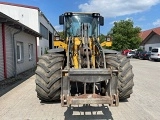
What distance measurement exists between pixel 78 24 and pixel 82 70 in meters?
2.81

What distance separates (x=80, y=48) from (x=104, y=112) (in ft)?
6.47

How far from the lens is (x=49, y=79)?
21.4 ft

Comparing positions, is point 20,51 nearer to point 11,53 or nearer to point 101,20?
point 11,53

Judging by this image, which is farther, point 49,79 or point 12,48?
point 12,48

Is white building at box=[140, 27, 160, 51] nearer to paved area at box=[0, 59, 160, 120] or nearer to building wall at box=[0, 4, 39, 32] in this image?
building wall at box=[0, 4, 39, 32]

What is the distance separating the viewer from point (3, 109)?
266 inches

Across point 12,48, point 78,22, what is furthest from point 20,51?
point 78,22

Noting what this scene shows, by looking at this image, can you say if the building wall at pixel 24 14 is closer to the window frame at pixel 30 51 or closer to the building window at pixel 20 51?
the window frame at pixel 30 51

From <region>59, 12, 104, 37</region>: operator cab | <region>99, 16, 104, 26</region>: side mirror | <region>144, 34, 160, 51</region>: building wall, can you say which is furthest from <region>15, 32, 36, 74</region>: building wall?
<region>144, 34, 160, 51</region>: building wall

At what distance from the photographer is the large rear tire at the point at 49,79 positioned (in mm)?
6549

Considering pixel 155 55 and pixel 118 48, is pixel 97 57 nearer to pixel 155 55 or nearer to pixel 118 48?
pixel 155 55

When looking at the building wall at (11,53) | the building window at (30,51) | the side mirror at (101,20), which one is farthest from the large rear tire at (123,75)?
the building window at (30,51)

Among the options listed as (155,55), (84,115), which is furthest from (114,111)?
(155,55)

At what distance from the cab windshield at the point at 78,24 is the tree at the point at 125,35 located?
33600 mm
